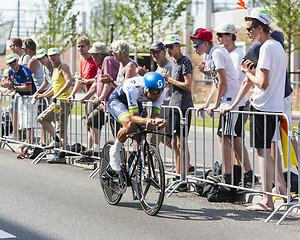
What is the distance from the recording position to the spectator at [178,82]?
8.41 m

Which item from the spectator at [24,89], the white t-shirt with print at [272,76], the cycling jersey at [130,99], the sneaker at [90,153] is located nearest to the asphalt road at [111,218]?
the cycling jersey at [130,99]

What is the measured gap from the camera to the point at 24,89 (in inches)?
483

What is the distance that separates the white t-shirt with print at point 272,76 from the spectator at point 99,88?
3.34 metres

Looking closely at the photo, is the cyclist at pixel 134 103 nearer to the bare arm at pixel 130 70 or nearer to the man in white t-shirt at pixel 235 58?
the man in white t-shirt at pixel 235 58

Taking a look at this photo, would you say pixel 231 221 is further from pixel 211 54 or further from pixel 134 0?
pixel 134 0

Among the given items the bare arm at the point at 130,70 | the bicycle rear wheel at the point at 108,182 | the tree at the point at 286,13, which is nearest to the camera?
the bicycle rear wheel at the point at 108,182

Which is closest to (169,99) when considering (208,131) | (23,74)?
(23,74)

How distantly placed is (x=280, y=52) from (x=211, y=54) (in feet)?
4.32

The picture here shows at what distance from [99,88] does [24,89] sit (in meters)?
2.64

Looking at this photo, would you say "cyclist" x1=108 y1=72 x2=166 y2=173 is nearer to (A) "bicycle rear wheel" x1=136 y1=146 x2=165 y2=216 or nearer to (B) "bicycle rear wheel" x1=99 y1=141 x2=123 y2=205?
(B) "bicycle rear wheel" x1=99 y1=141 x2=123 y2=205

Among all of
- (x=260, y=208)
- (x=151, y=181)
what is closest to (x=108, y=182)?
(x=151, y=181)

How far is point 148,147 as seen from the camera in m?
6.95

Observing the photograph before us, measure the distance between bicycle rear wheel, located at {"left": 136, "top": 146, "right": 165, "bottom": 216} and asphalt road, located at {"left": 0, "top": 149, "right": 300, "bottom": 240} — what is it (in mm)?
142

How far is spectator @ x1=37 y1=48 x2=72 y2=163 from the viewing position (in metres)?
11.1
